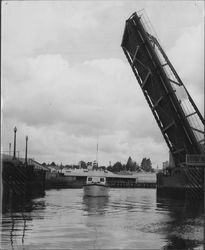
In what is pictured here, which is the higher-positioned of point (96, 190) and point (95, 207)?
point (96, 190)

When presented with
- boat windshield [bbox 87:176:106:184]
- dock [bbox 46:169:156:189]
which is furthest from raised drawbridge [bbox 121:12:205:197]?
dock [bbox 46:169:156:189]

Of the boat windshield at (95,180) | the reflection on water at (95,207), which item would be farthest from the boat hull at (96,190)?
the reflection on water at (95,207)

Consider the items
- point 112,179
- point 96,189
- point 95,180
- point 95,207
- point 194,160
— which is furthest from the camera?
point 112,179

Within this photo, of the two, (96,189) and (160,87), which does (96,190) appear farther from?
(160,87)

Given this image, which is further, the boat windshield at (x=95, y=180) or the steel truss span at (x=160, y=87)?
the boat windshield at (x=95, y=180)

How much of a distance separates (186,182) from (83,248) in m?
21.3

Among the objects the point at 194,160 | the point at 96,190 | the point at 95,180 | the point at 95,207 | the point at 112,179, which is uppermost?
the point at 194,160

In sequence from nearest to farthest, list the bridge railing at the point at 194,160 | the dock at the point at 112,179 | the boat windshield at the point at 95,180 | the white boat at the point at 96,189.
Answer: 1. the bridge railing at the point at 194,160
2. the white boat at the point at 96,189
3. the boat windshield at the point at 95,180
4. the dock at the point at 112,179

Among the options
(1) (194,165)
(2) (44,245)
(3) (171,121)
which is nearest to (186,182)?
(1) (194,165)

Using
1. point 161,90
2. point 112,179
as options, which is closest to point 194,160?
point 161,90

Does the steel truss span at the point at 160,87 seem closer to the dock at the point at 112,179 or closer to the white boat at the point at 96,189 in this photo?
the white boat at the point at 96,189

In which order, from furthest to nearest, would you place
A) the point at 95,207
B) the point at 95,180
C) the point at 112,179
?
1. the point at 112,179
2. the point at 95,180
3. the point at 95,207

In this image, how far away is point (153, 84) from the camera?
2573 centimetres

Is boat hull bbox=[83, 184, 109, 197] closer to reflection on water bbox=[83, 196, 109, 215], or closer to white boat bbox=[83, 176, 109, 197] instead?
white boat bbox=[83, 176, 109, 197]
